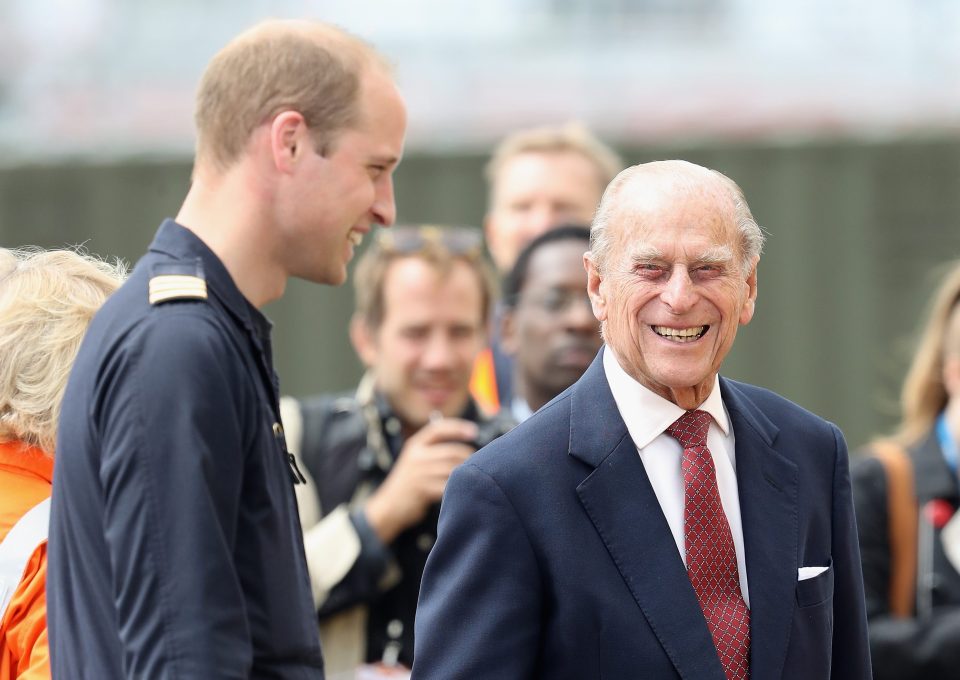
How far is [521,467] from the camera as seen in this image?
95.0 inches

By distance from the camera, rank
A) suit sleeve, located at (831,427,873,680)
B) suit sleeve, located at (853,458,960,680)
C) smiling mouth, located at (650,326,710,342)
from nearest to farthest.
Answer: smiling mouth, located at (650,326,710,342), suit sleeve, located at (831,427,873,680), suit sleeve, located at (853,458,960,680)

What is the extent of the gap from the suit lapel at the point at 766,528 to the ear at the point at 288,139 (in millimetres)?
843

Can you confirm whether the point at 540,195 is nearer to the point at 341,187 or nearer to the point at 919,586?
the point at 919,586

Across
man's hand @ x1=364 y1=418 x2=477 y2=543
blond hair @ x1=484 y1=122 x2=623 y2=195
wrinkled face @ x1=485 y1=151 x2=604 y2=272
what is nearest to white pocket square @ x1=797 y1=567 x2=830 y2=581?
man's hand @ x1=364 y1=418 x2=477 y2=543

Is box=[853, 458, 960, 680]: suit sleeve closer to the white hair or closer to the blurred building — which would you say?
the white hair

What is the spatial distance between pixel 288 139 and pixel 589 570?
2.96ft

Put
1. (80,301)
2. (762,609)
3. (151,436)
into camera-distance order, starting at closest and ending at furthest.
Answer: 1. (151,436)
2. (762,609)
3. (80,301)

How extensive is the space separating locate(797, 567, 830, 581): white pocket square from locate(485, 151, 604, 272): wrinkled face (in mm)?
2691

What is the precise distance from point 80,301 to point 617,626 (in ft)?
4.09

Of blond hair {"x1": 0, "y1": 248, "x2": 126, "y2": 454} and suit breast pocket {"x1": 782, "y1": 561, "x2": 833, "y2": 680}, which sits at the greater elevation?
blond hair {"x1": 0, "y1": 248, "x2": 126, "y2": 454}

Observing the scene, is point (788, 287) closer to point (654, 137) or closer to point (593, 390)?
point (654, 137)

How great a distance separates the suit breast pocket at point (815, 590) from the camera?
2461mm

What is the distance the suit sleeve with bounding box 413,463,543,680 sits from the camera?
2.34 metres

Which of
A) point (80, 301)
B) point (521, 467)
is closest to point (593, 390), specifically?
point (521, 467)
